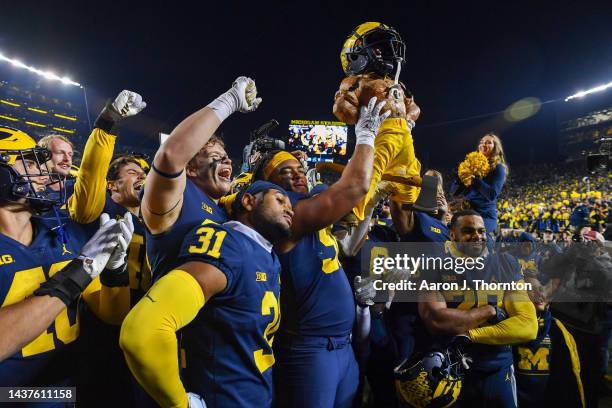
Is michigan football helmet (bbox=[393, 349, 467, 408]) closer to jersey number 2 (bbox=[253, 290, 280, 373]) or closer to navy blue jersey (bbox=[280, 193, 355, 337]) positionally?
navy blue jersey (bbox=[280, 193, 355, 337])

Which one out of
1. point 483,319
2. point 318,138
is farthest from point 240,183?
point 318,138

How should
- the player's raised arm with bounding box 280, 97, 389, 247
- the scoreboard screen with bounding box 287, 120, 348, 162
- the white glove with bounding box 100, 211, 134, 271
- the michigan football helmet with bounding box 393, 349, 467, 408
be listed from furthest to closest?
the scoreboard screen with bounding box 287, 120, 348, 162 → the michigan football helmet with bounding box 393, 349, 467, 408 → the player's raised arm with bounding box 280, 97, 389, 247 → the white glove with bounding box 100, 211, 134, 271

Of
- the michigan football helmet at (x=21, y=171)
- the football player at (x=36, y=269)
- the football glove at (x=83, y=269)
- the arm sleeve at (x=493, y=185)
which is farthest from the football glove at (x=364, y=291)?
the arm sleeve at (x=493, y=185)

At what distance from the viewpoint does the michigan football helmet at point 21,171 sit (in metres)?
→ 1.82

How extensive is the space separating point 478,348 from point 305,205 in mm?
1976

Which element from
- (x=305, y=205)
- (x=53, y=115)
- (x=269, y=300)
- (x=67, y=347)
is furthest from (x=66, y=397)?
(x=53, y=115)

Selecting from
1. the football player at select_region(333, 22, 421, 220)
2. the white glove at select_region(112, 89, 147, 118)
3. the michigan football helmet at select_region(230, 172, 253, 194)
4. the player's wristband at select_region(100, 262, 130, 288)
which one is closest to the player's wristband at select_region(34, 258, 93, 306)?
the player's wristband at select_region(100, 262, 130, 288)

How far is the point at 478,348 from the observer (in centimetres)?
314

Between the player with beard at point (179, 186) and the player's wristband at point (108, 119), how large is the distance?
0.66 metres

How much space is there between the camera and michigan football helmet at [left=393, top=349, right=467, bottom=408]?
2.92 metres

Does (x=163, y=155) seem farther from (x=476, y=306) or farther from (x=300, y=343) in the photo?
(x=476, y=306)

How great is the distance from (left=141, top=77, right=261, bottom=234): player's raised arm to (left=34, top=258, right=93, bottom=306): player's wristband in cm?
35

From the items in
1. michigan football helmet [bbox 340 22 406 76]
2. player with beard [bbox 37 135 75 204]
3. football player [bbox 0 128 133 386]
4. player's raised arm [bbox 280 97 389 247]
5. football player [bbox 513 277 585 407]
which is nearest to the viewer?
football player [bbox 0 128 133 386]

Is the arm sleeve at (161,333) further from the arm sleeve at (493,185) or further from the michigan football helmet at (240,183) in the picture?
the arm sleeve at (493,185)
